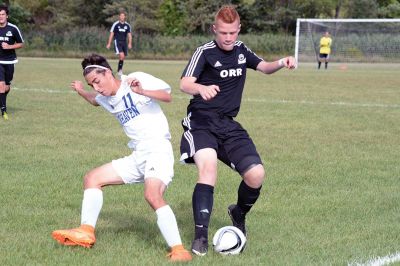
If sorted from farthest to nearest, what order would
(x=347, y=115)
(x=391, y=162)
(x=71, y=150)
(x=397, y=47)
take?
(x=397, y=47) → (x=347, y=115) → (x=71, y=150) → (x=391, y=162)

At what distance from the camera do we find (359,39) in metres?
38.6

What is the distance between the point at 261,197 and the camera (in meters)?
6.92

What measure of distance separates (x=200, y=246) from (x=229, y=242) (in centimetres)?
21

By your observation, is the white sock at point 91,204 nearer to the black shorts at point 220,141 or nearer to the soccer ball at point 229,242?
the black shorts at point 220,141

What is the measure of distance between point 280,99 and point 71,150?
350 inches

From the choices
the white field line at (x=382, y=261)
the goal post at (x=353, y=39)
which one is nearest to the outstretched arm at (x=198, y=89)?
the white field line at (x=382, y=261)

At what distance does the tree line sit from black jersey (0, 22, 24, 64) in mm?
49318

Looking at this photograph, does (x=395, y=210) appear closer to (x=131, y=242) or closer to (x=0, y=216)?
(x=131, y=242)

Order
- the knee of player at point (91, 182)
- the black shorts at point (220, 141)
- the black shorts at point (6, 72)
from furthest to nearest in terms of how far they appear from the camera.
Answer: the black shorts at point (6, 72) → the black shorts at point (220, 141) → the knee of player at point (91, 182)

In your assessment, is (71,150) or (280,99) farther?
(280,99)

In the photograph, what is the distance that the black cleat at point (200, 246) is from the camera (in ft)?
16.2

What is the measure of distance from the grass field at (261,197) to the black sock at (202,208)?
0.19 meters

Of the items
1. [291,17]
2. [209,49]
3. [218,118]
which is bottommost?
[291,17]

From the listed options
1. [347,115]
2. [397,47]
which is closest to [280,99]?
[347,115]
